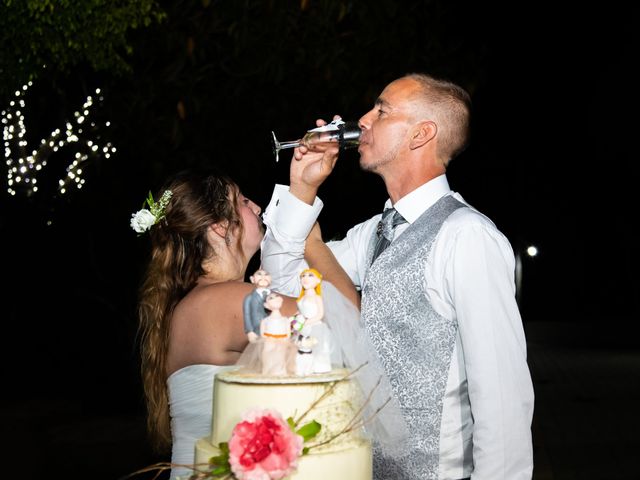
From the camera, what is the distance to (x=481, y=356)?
3182mm

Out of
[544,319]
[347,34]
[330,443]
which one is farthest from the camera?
[544,319]

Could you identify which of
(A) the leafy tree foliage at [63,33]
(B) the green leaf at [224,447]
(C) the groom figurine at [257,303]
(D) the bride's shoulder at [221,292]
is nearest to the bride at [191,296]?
(D) the bride's shoulder at [221,292]

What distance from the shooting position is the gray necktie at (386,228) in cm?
372

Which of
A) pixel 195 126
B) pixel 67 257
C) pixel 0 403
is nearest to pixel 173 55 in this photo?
pixel 195 126

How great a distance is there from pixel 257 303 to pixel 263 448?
1.90ft

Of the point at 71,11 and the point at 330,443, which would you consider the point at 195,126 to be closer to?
the point at 71,11

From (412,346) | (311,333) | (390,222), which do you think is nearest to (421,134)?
(390,222)

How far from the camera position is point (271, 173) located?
1323 cm

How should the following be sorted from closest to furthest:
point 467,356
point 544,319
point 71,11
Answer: point 467,356, point 71,11, point 544,319

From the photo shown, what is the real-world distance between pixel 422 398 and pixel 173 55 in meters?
9.39

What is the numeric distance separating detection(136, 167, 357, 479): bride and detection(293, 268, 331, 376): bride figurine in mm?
1040

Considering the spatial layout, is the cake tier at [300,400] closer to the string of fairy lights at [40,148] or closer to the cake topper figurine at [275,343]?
the cake topper figurine at [275,343]

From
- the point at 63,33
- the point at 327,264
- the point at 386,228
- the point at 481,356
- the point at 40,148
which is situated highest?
the point at 63,33

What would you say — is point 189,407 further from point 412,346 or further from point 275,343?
point 275,343
